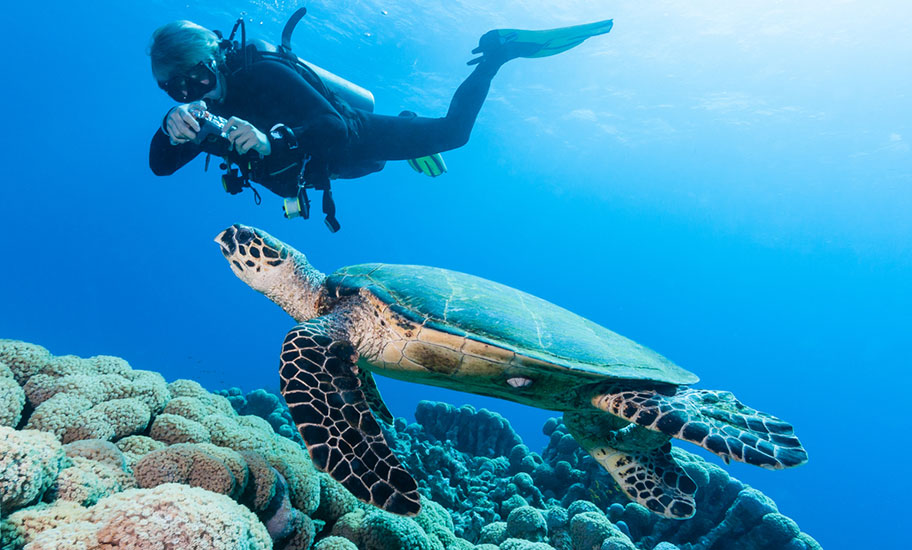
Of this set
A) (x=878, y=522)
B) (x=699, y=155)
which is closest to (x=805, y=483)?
(x=878, y=522)

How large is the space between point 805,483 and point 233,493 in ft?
193

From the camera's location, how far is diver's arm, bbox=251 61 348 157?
16.2ft

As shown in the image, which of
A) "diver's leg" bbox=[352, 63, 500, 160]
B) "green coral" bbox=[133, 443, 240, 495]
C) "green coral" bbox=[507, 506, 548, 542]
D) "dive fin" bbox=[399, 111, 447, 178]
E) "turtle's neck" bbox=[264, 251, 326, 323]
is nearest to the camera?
"green coral" bbox=[133, 443, 240, 495]

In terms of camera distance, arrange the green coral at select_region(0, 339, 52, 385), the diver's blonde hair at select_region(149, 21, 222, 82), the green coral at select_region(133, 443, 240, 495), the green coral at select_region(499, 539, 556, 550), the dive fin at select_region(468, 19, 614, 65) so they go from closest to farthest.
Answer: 1. the green coral at select_region(133, 443, 240, 495)
2. the green coral at select_region(499, 539, 556, 550)
3. the green coral at select_region(0, 339, 52, 385)
4. the diver's blonde hair at select_region(149, 21, 222, 82)
5. the dive fin at select_region(468, 19, 614, 65)

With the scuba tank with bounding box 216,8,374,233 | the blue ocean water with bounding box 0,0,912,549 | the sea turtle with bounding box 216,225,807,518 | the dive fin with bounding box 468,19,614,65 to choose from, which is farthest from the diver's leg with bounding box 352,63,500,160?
the blue ocean water with bounding box 0,0,912,549

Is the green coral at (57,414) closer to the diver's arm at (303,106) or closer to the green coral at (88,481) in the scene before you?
the green coral at (88,481)

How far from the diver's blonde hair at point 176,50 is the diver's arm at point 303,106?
0.60m

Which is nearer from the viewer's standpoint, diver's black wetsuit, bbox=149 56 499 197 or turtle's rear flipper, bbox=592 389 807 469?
turtle's rear flipper, bbox=592 389 807 469

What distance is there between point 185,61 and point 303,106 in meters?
1.27

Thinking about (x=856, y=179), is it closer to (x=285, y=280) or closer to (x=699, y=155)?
(x=699, y=155)

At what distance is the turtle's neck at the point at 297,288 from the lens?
3.83 m

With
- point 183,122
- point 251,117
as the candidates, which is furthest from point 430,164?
point 183,122

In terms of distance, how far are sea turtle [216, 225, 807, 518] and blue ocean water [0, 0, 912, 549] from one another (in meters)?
19.6

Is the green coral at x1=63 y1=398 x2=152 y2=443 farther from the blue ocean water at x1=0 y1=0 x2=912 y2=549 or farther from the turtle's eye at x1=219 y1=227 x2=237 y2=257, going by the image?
the blue ocean water at x1=0 y1=0 x2=912 y2=549
